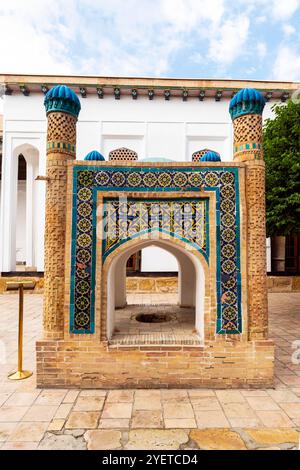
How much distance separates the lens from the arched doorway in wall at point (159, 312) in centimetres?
367

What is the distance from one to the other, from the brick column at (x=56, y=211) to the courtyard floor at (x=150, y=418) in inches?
31.4

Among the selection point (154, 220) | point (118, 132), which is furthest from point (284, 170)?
point (118, 132)

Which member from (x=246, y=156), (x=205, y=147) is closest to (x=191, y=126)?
(x=205, y=147)

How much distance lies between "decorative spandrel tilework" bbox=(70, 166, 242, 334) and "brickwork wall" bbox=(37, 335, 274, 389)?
0.83 feet

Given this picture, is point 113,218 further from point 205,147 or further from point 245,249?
Result: point 205,147

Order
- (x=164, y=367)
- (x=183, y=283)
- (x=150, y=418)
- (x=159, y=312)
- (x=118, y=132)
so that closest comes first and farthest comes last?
(x=150, y=418) → (x=164, y=367) → (x=159, y=312) → (x=183, y=283) → (x=118, y=132)

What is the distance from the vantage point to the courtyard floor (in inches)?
99.2

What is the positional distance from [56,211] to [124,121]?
26.0 feet

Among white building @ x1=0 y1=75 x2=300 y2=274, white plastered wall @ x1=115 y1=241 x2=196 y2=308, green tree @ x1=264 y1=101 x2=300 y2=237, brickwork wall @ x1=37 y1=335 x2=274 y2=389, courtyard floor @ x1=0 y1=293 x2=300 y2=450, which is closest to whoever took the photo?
courtyard floor @ x1=0 y1=293 x2=300 y2=450

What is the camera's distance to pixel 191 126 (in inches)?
414

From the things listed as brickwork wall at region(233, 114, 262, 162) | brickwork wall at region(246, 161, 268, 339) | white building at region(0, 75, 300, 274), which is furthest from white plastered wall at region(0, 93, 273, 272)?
brickwork wall at region(233, 114, 262, 162)

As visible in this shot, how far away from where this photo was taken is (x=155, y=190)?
3.62 m

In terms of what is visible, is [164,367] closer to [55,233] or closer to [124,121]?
[55,233]

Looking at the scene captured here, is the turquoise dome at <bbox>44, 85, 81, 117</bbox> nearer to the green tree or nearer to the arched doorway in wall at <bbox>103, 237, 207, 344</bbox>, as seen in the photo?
the arched doorway in wall at <bbox>103, 237, 207, 344</bbox>
